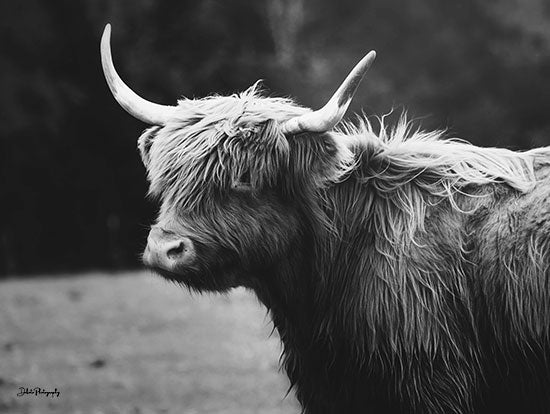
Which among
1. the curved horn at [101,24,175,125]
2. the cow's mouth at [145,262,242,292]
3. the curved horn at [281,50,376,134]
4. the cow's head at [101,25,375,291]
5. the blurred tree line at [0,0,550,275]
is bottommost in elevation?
the cow's mouth at [145,262,242,292]

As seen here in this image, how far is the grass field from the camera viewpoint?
25.0 feet

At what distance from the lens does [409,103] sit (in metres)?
30.2

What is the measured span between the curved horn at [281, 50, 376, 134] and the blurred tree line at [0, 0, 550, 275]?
20.6 metres

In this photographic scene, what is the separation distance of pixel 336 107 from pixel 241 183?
534 mm

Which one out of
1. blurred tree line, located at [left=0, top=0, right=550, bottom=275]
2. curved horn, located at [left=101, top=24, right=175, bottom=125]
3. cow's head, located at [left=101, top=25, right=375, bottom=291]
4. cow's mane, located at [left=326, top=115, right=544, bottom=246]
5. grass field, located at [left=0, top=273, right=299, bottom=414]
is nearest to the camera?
cow's head, located at [left=101, top=25, right=375, bottom=291]

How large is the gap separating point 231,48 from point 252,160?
75.2 feet

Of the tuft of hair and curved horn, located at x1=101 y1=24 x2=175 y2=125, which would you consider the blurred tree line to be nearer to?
curved horn, located at x1=101 y1=24 x2=175 y2=125

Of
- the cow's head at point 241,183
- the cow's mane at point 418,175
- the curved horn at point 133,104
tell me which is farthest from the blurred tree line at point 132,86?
the cow's mane at point 418,175

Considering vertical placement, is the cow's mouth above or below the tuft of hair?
below

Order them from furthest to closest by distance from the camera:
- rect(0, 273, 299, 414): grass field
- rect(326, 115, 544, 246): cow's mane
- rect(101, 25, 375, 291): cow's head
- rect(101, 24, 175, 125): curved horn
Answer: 1. rect(0, 273, 299, 414): grass field
2. rect(101, 24, 175, 125): curved horn
3. rect(326, 115, 544, 246): cow's mane
4. rect(101, 25, 375, 291): cow's head

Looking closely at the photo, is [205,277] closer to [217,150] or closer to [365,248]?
[217,150]

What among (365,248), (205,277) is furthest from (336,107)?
(205,277)

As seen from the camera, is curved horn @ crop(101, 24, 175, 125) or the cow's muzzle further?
curved horn @ crop(101, 24, 175, 125)

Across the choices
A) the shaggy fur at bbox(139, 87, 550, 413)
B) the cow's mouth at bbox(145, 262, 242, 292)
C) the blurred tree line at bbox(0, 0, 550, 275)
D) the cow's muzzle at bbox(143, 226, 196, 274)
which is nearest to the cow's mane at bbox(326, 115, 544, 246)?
the shaggy fur at bbox(139, 87, 550, 413)
